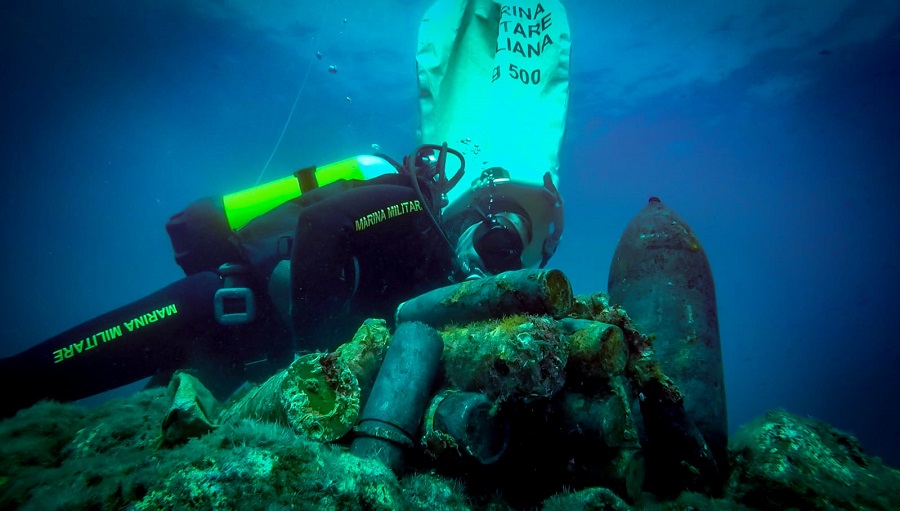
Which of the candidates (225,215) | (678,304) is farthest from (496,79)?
(678,304)

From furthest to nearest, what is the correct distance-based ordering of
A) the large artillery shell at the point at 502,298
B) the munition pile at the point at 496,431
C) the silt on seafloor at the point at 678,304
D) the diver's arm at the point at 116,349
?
the diver's arm at the point at 116,349 < the silt on seafloor at the point at 678,304 < the large artillery shell at the point at 502,298 < the munition pile at the point at 496,431

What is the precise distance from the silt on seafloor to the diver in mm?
1176

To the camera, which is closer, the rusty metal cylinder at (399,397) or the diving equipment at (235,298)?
the rusty metal cylinder at (399,397)

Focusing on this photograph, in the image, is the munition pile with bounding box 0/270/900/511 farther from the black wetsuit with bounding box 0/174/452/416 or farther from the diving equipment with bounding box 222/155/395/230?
the diving equipment with bounding box 222/155/395/230

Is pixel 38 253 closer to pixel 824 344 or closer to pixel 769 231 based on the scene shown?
pixel 769 231

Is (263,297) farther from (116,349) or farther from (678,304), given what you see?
(678,304)

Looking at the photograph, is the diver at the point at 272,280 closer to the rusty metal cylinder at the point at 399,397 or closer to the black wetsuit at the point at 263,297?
the black wetsuit at the point at 263,297

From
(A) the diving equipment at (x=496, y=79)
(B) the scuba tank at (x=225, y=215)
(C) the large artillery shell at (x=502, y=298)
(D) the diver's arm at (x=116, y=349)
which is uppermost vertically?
(A) the diving equipment at (x=496, y=79)

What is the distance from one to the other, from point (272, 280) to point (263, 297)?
0.95ft

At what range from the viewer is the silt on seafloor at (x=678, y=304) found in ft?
10.1

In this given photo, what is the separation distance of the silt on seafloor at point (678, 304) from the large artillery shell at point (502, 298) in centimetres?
136

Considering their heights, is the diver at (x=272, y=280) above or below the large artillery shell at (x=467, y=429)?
above

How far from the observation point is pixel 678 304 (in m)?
3.63

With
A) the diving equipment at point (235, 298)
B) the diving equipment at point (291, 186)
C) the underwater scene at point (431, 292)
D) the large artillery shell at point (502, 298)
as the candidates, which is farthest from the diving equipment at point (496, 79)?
the large artillery shell at point (502, 298)
